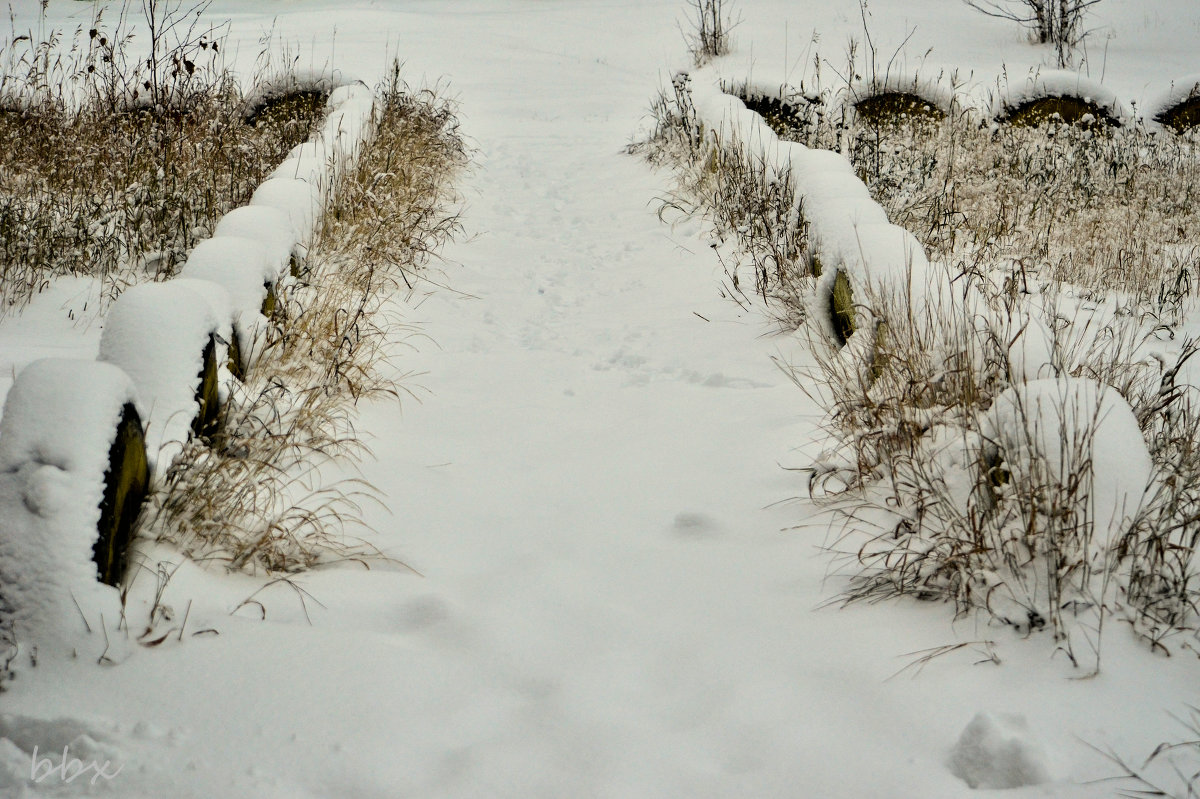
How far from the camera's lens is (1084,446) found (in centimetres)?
204


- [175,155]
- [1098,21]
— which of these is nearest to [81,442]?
[175,155]

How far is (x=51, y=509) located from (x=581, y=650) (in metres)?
1.10

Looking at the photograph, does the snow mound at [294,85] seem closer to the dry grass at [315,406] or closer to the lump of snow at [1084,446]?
the dry grass at [315,406]

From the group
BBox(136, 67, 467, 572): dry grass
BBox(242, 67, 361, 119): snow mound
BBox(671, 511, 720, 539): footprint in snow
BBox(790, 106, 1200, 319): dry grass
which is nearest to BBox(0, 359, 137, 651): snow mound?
BBox(136, 67, 467, 572): dry grass

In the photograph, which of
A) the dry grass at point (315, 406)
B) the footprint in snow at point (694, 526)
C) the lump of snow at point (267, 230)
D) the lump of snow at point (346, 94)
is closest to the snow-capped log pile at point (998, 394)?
the footprint in snow at point (694, 526)

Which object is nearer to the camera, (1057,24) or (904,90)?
(904,90)

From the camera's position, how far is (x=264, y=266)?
3293mm

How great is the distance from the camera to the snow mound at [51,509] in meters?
1.77

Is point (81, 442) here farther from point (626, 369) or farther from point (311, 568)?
point (626, 369)

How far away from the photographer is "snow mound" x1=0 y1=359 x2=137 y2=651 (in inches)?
69.8

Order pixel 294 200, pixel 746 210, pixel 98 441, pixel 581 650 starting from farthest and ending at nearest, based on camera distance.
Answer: pixel 746 210 < pixel 294 200 < pixel 581 650 < pixel 98 441

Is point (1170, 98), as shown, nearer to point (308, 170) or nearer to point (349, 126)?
point (349, 126)

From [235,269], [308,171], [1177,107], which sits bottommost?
[235,269]

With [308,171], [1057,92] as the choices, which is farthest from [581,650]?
[1057,92]
